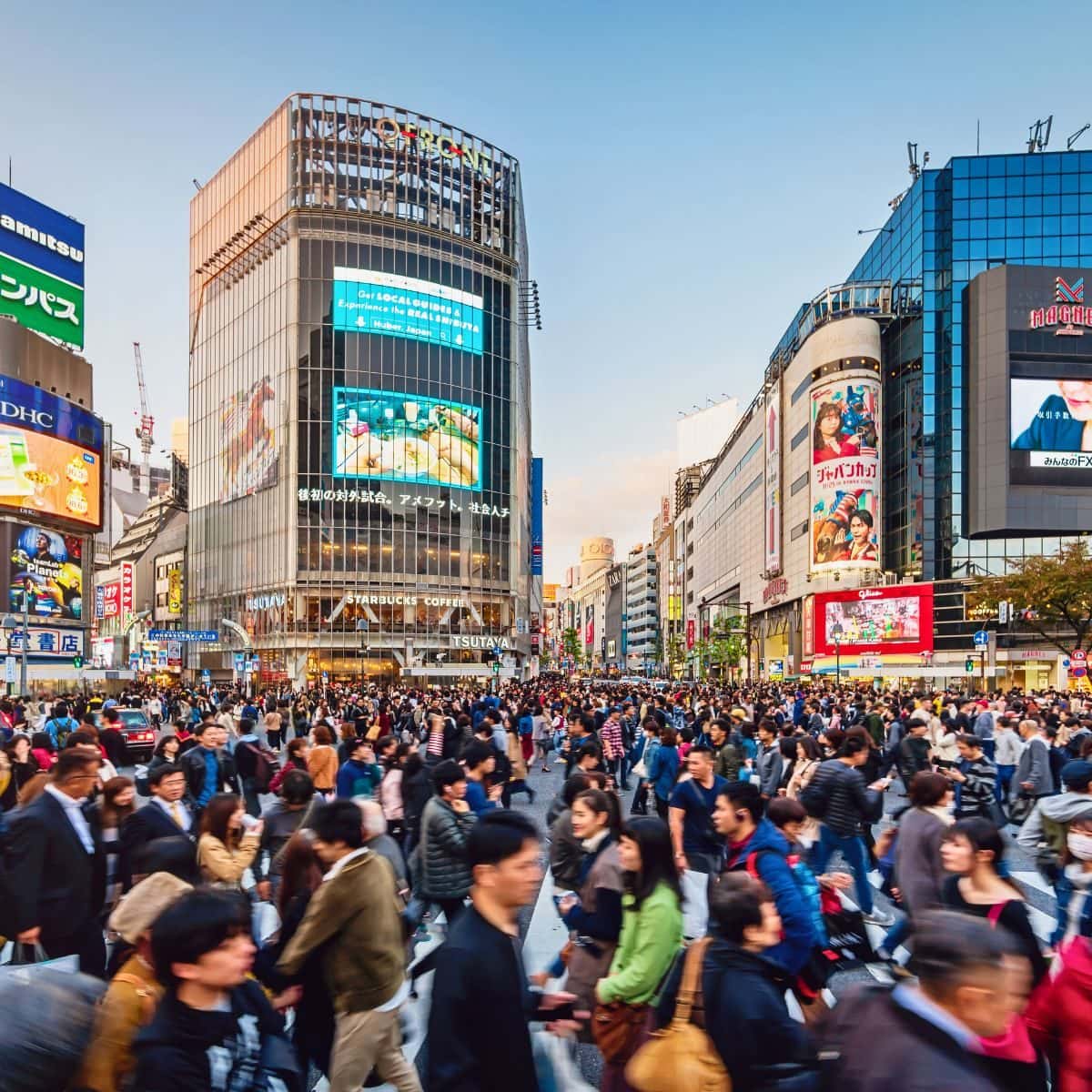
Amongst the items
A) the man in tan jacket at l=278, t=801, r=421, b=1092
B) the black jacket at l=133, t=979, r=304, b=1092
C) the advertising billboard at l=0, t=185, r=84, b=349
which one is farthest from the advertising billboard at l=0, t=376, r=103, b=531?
the black jacket at l=133, t=979, r=304, b=1092

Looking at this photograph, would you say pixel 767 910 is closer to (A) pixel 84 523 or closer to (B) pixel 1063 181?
(A) pixel 84 523

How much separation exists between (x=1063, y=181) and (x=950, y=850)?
78.1 m

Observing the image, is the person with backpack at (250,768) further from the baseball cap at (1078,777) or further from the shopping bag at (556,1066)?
the baseball cap at (1078,777)

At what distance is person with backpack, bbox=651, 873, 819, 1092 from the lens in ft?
10.2

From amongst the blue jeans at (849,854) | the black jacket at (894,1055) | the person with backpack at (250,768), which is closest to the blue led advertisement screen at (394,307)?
the person with backpack at (250,768)

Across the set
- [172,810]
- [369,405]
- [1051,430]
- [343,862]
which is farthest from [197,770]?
[1051,430]

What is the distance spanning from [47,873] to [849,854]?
21.2 feet

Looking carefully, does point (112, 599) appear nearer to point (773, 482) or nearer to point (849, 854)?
point (773, 482)

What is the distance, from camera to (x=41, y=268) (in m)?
58.8

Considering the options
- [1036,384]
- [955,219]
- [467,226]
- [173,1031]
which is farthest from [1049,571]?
[173,1031]

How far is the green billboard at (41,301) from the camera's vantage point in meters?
57.2

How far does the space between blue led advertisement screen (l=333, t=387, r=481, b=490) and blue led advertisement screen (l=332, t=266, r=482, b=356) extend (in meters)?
4.81

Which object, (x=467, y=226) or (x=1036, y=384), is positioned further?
(x=467, y=226)

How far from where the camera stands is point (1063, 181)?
225ft
